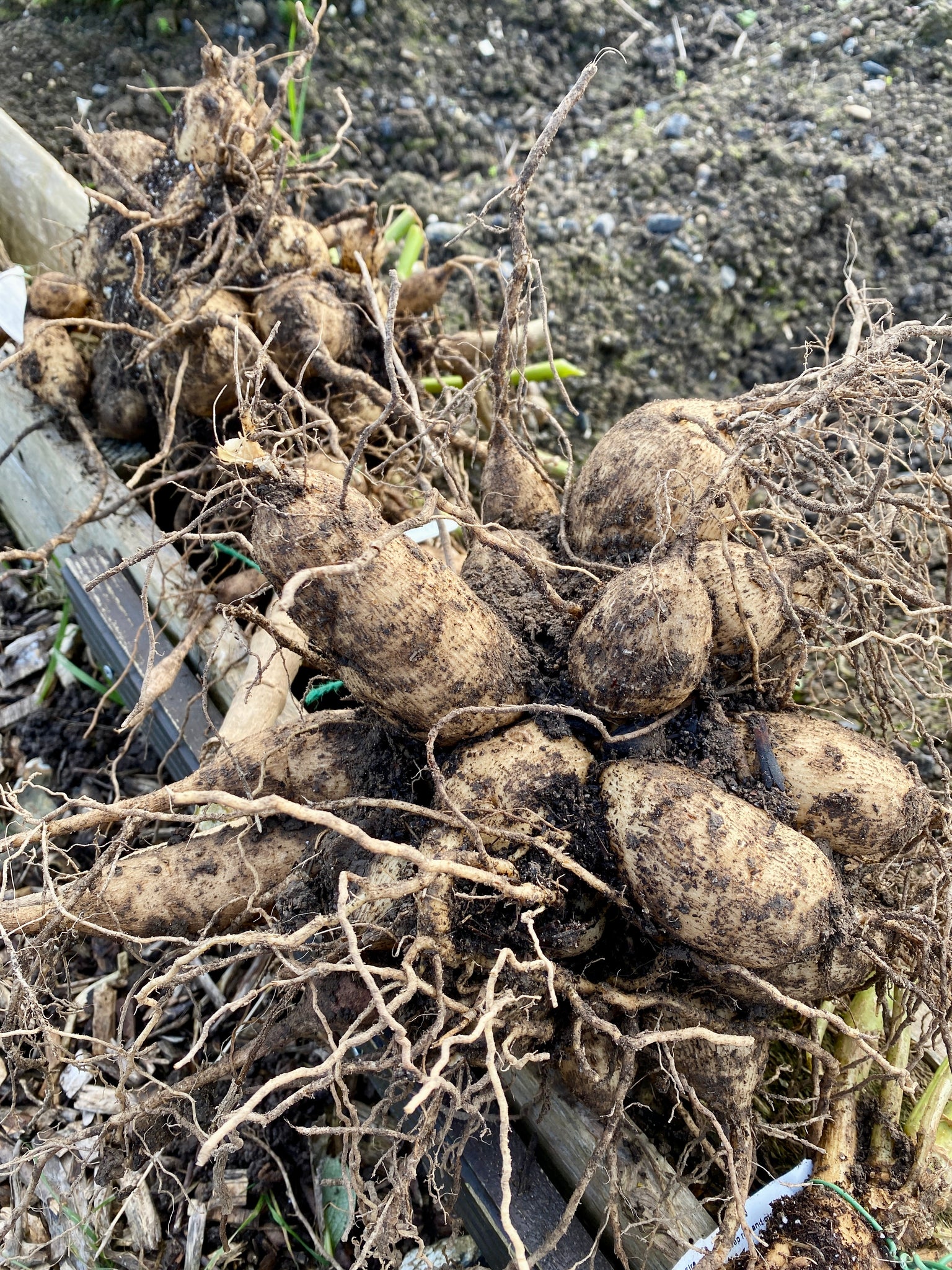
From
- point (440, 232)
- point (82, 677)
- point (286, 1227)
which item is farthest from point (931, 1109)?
point (440, 232)

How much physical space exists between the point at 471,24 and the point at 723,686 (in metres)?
3.02

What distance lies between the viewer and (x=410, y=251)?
8.06 ft

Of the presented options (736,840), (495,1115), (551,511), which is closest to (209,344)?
(551,511)

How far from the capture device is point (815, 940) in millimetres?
1233

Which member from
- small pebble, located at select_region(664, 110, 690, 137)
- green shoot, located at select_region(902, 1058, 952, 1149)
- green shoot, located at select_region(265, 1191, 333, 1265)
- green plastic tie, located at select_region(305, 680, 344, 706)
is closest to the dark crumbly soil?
small pebble, located at select_region(664, 110, 690, 137)

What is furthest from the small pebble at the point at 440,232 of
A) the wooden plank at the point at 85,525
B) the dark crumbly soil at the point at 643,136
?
the wooden plank at the point at 85,525

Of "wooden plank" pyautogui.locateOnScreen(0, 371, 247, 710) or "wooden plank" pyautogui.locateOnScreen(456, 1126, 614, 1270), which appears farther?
"wooden plank" pyautogui.locateOnScreen(0, 371, 247, 710)

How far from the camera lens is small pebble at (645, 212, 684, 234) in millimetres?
2766

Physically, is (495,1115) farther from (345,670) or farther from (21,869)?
(21,869)

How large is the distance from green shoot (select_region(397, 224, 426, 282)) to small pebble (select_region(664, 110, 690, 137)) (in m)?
1.09

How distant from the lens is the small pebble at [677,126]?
2.96 m

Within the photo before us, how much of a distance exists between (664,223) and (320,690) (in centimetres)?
199

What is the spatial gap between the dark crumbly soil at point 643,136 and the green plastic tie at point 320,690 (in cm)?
135

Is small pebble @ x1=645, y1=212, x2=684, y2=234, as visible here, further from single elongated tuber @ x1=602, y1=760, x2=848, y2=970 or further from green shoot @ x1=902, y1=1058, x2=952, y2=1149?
green shoot @ x1=902, y1=1058, x2=952, y2=1149
